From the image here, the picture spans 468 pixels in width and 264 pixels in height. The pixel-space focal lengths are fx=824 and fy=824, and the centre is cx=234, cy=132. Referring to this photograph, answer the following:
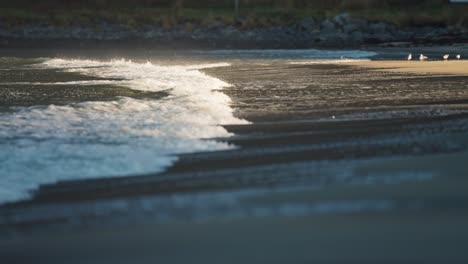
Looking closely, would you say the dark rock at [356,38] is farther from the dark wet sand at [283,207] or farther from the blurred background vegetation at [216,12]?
the dark wet sand at [283,207]

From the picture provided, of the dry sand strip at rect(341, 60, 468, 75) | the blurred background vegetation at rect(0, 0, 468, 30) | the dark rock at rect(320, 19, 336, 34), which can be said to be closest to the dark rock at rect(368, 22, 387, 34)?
the blurred background vegetation at rect(0, 0, 468, 30)

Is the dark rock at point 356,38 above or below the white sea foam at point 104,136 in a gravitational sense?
below

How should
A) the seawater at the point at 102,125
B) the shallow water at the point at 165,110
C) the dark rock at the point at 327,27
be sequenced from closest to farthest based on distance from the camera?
the seawater at the point at 102,125 → the shallow water at the point at 165,110 → the dark rock at the point at 327,27

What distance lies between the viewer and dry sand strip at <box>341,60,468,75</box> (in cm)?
1887

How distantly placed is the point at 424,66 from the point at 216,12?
79.6 feet

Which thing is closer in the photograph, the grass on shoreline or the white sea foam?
the white sea foam

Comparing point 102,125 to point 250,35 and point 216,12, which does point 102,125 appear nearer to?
point 250,35

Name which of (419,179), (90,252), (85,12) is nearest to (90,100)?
(419,179)

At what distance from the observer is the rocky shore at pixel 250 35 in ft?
122

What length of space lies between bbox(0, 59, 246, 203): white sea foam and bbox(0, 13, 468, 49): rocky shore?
76.7ft

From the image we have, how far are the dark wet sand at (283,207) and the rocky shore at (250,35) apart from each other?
27.6 m

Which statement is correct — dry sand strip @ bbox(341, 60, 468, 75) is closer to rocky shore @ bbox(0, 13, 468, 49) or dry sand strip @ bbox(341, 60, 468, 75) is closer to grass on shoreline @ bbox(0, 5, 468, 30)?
rocky shore @ bbox(0, 13, 468, 49)

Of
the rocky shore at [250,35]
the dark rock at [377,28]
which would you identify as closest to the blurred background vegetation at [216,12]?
the rocky shore at [250,35]

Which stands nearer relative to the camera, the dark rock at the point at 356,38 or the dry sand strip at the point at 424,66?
the dry sand strip at the point at 424,66
